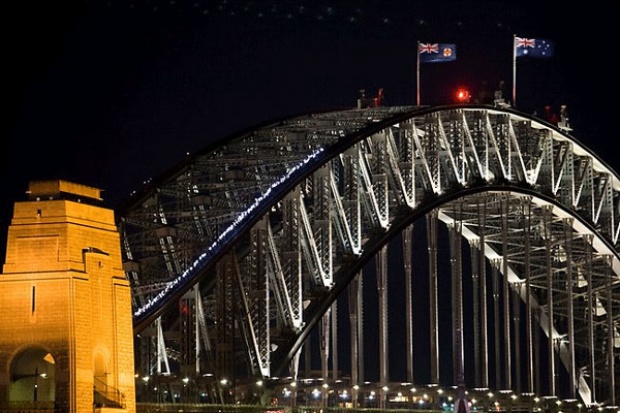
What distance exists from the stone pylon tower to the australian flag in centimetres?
6192

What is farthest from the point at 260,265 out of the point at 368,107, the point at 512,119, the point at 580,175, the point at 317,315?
the point at 580,175

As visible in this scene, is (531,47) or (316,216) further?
(531,47)

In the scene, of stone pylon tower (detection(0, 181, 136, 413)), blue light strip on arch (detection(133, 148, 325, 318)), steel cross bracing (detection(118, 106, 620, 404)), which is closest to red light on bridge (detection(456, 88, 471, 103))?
steel cross bracing (detection(118, 106, 620, 404))

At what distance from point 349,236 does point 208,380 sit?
16.8 m

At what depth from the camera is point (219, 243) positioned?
107m

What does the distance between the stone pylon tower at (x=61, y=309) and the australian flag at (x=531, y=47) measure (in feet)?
203

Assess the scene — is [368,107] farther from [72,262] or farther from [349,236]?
[72,262]

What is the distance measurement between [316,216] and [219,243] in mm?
11098

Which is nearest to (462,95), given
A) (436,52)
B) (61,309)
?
(436,52)

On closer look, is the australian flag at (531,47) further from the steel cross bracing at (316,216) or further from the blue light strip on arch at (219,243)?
the blue light strip on arch at (219,243)

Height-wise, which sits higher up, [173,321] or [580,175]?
[580,175]

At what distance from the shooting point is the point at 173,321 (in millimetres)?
118000

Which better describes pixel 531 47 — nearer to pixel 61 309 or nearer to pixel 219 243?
pixel 219 243

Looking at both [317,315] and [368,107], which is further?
[368,107]
